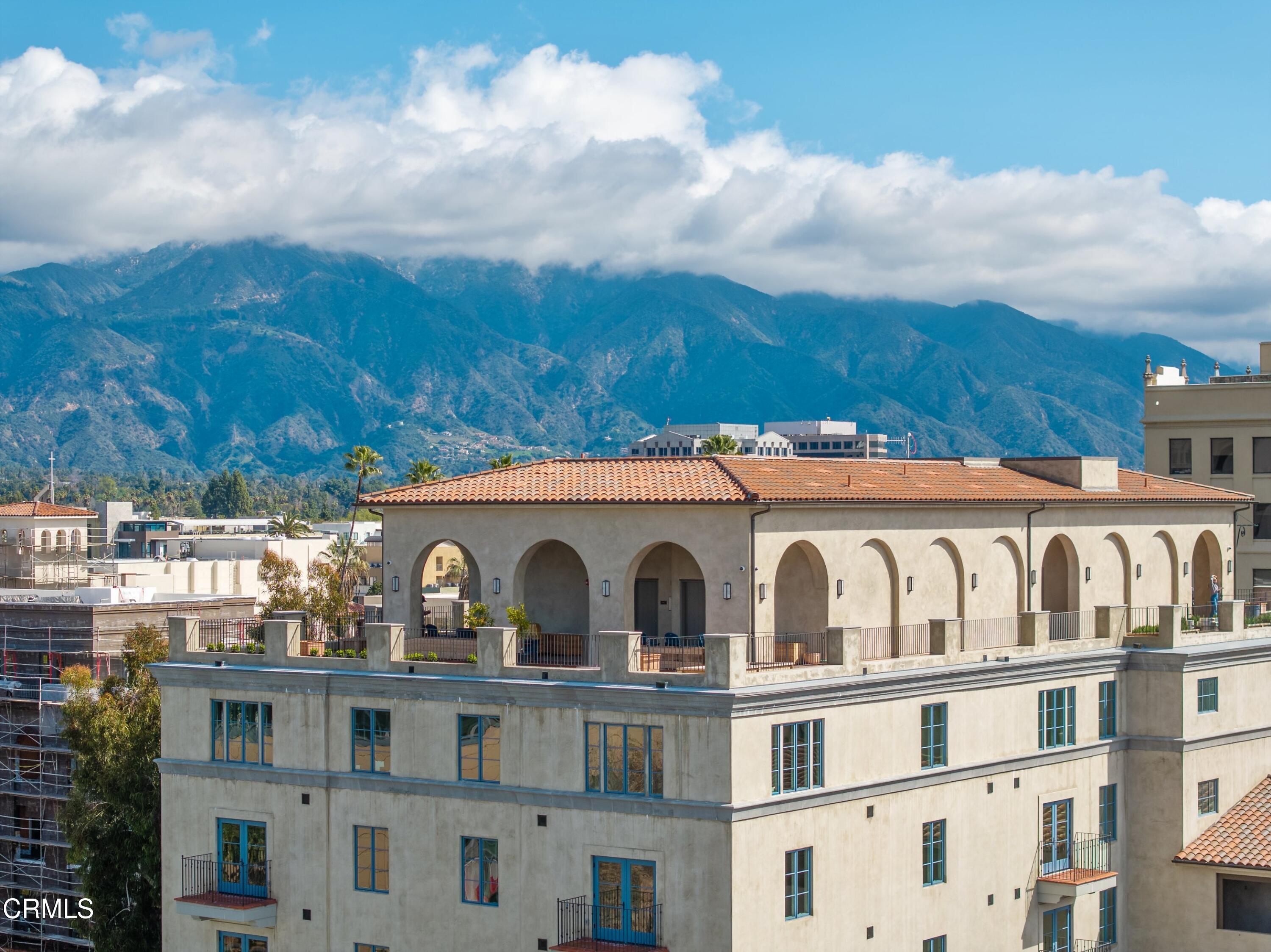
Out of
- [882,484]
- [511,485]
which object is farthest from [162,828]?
[882,484]

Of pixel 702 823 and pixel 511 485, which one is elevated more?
pixel 511 485

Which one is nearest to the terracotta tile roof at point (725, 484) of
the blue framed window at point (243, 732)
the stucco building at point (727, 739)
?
the stucco building at point (727, 739)

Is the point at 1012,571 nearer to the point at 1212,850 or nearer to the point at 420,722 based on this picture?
the point at 1212,850

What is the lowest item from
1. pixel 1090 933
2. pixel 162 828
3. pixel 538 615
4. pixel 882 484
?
pixel 1090 933

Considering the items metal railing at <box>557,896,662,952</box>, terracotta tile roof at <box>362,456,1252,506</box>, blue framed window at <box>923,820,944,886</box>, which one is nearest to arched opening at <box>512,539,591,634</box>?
terracotta tile roof at <box>362,456,1252,506</box>

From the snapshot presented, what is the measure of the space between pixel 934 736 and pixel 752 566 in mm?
6318

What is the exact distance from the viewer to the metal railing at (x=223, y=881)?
40.5 metres

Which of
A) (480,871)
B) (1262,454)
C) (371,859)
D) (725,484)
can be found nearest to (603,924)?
(480,871)

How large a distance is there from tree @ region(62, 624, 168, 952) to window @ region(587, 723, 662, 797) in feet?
60.4

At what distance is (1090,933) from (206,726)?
24.8 metres

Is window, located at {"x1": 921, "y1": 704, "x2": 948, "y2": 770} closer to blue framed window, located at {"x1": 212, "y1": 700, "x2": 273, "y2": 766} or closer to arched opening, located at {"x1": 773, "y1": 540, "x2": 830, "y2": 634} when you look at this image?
arched opening, located at {"x1": 773, "y1": 540, "x2": 830, "y2": 634}

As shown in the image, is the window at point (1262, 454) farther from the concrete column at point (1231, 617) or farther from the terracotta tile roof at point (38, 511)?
the terracotta tile roof at point (38, 511)

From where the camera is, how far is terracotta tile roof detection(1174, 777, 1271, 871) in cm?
4366

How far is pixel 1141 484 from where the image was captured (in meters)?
53.6
